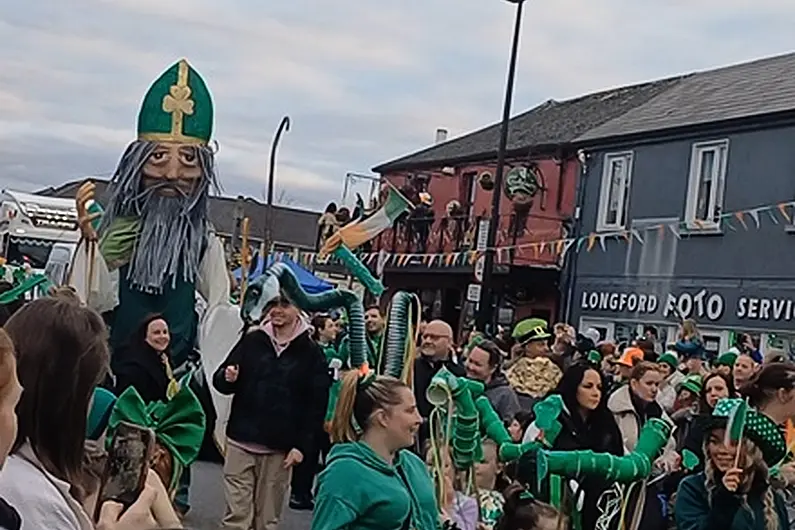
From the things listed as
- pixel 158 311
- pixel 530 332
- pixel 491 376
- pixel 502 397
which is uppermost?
pixel 530 332

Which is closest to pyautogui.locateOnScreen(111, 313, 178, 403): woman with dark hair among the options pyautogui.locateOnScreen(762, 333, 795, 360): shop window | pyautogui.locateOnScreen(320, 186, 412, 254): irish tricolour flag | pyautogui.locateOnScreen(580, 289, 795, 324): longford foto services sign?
pyautogui.locateOnScreen(320, 186, 412, 254): irish tricolour flag

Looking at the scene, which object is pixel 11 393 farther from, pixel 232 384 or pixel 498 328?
pixel 498 328

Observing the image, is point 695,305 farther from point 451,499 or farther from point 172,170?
point 451,499

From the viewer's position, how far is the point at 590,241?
896 inches

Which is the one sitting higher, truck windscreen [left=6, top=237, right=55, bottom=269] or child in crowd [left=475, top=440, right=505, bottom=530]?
truck windscreen [left=6, top=237, right=55, bottom=269]

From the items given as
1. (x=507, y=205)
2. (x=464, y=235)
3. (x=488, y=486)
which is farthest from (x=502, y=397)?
(x=464, y=235)

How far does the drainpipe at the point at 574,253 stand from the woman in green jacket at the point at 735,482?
1918 cm

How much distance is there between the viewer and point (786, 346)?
1792cm

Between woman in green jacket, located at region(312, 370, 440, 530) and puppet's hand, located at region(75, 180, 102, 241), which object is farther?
puppet's hand, located at region(75, 180, 102, 241)

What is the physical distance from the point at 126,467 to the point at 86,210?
4.24 meters

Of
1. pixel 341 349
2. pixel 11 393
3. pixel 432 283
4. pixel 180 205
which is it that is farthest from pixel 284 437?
pixel 432 283

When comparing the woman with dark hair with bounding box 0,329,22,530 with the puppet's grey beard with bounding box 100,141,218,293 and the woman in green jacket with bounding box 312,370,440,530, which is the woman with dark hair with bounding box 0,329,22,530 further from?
the puppet's grey beard with bounding box 100,141,218,293

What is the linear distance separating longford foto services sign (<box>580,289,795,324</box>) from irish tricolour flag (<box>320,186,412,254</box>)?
12.3 m

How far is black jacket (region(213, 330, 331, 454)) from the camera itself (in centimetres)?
723
